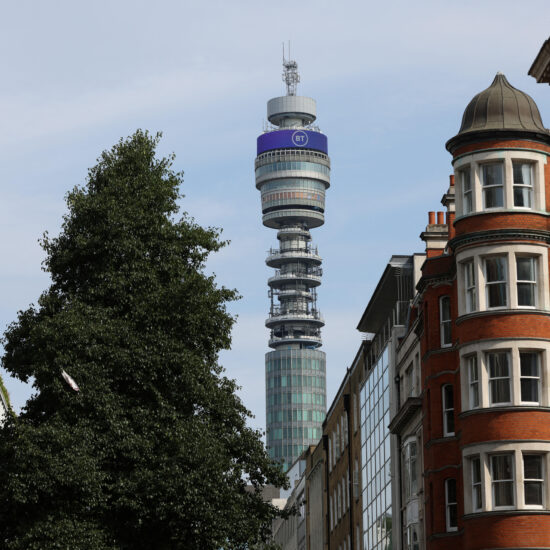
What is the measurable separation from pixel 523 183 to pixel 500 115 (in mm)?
2573

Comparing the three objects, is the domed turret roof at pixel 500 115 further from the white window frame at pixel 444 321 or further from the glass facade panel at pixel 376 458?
the glass facade panel at pixel 376 458

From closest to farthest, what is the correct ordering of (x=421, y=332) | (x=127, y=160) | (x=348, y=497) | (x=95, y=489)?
1. (x=95, y=489)
2. (x=127, y=160)
3. (x=421, y=332)
4. (x=348, y=497)

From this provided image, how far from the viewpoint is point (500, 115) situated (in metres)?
48.4

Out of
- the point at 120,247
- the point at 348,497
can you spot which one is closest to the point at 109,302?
the point at 120,247

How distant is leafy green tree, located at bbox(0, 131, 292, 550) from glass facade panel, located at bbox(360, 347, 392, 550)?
73.9 feet

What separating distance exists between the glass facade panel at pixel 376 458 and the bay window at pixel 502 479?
21312 mm

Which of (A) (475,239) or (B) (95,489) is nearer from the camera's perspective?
(B) (95,489)

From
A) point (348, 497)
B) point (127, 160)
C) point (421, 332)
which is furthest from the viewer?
point (348, 497)

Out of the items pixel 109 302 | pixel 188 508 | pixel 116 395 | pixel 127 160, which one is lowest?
pixel 188 508

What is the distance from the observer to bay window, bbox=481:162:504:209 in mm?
47906

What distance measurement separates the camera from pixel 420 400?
55719 mm

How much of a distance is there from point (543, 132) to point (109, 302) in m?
16.5

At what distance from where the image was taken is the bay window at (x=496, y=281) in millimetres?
46906

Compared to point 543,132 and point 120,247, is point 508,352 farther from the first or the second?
point 120,247
